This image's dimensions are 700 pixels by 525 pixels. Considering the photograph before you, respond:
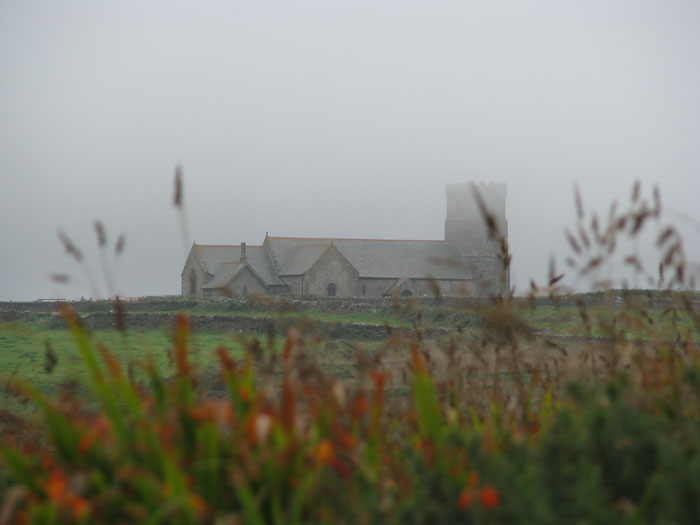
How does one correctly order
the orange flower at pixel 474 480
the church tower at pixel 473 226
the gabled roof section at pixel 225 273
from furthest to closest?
the church tower at pixel 473 226
the gabled roof section at pixel 225 273
the orange flower at pixel 474 480

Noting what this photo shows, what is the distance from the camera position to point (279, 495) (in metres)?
2.42

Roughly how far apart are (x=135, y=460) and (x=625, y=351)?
2120 mm

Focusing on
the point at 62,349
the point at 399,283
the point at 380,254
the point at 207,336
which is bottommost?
the point at 62,349

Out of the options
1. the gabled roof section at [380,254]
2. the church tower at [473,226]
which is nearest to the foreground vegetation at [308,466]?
the gabled roof section at [380,254]

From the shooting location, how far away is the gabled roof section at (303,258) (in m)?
58.9

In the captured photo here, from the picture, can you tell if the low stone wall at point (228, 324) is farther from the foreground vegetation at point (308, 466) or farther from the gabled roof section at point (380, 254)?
the gabled roof section at point (380, 254)

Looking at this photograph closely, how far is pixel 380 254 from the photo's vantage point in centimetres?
6197

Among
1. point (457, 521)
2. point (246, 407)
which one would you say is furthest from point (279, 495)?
point (457, 521)

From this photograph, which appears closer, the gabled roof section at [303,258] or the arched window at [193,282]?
the gabled roof section at [303,258]

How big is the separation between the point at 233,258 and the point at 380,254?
11362 millimetres

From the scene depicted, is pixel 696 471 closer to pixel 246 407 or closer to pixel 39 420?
pixel 246 407

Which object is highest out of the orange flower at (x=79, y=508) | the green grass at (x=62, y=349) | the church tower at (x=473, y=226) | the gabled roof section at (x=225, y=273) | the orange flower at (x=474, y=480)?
the church tower at (x=473, y=226)

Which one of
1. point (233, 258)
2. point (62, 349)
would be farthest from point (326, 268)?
point (62, 349)

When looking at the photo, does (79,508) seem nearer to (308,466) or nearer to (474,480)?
(308,466)
